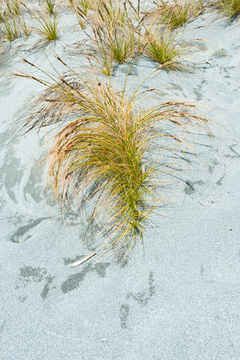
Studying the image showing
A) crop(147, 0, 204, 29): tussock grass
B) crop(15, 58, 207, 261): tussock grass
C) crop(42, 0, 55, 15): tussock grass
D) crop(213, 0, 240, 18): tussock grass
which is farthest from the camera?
crop(42, 0, 55, 15): tussock grass

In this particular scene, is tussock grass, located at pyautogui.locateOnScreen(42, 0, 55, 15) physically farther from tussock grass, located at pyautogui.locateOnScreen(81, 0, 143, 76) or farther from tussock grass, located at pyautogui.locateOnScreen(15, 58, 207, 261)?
tussock grass, located at pyautogui.locateOnScreen(15, 58, 207, 261)

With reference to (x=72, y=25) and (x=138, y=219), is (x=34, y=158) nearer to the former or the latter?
(x=138, y=219)

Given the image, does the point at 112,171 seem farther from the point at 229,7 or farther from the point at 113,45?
the point at 229,7

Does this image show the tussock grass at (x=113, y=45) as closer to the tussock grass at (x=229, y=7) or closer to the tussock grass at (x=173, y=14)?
the tussock grass at (x=173, y=14)

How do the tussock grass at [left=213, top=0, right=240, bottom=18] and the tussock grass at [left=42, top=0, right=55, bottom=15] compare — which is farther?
the tussock grass at [left=42, top=0, right=55, bottom=15]

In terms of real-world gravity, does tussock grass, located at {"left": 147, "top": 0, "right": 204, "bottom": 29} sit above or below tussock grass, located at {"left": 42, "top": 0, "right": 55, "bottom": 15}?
below

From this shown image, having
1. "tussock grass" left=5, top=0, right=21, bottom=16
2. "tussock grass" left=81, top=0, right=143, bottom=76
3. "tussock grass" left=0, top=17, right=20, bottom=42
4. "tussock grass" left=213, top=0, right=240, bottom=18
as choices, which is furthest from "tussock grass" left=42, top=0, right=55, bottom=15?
"tussock grass" left=213, top=0, right=240, bottom=18

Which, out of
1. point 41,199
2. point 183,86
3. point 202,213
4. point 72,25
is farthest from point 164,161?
point 72,25

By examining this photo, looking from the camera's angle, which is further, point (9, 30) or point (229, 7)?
point (9, 30)

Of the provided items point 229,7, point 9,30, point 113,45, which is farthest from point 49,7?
point 229,7

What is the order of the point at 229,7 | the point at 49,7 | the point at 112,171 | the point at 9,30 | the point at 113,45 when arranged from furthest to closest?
the point at 49,7
the point at 9,30
the point at 229,7
the point at 113,45
the point at 112,171
